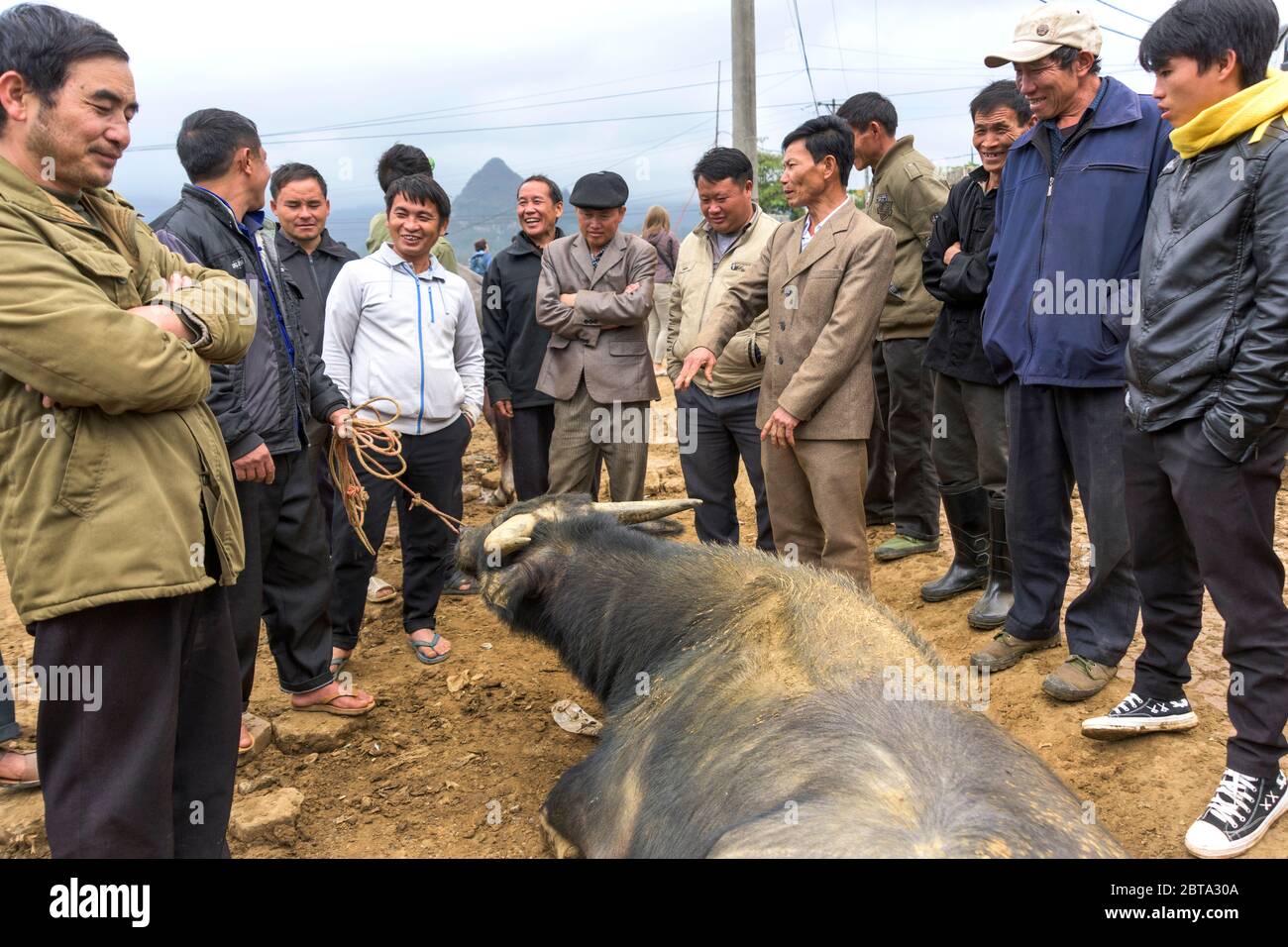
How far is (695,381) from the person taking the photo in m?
5.76

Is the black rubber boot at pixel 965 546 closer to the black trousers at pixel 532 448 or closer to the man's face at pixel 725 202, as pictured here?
the man's face at pixel 725 202

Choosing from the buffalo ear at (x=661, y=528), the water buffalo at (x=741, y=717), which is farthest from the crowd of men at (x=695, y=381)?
the water buffalo at (x=741, y=717)

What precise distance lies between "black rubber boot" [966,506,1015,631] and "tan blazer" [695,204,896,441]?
3.67 feet

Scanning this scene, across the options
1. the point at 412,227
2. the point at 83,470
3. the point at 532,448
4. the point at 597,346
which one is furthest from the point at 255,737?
the point at 597,346

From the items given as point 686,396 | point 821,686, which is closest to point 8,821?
point 821,686

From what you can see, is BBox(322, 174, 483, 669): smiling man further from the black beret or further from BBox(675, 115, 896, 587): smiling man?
BBox(675, 115, 896, 587): smiling man

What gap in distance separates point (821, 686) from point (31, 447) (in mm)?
2384

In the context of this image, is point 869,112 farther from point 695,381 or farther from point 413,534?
point 413,534

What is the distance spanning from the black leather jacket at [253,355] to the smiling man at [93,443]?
1080 millimetres

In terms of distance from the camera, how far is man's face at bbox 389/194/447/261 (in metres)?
5.04

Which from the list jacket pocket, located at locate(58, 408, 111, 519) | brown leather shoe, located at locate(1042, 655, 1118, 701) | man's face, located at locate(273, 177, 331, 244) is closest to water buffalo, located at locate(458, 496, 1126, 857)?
brown leather shoe, located at locate(1042, 655, 1118, 701)

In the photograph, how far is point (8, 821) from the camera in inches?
149

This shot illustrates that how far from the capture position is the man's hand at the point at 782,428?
4.72 meters

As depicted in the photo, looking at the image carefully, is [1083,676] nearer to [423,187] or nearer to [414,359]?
[414,359]
